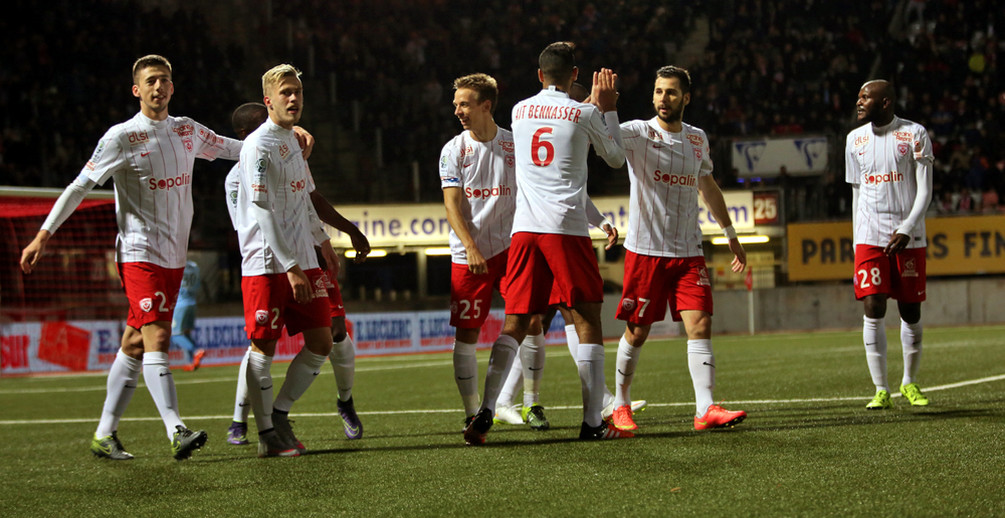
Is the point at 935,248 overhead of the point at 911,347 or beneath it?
overhead

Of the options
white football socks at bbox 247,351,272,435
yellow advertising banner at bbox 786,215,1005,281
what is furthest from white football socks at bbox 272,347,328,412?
yellow advertising banner at bbox 786,215,1005,281

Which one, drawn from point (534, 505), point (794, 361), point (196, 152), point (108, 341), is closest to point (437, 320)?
point (108, 341)

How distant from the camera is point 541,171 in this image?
5.63m

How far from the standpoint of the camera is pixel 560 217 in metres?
5.55

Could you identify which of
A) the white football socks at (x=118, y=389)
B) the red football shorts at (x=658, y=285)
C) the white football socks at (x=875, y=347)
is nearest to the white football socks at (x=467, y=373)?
the red football shorts at (x=658, y=285)

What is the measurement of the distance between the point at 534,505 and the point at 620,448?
1.50 m

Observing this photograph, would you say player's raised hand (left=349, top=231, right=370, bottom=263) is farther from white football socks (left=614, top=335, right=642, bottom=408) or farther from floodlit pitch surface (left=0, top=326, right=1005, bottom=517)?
white football socks (left=614, top=335, right=642, bottom=408)

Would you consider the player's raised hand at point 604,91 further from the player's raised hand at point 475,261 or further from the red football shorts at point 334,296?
the red football shorts at point 334,296

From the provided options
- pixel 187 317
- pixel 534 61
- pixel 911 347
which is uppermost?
pixel 534 61

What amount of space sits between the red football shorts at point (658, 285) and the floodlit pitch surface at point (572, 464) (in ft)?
2.34

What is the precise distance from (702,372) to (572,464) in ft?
5.08

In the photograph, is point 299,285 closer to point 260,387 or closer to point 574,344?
point 260,387

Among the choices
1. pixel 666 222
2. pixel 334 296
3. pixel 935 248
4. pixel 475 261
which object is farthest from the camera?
pixel 935 248

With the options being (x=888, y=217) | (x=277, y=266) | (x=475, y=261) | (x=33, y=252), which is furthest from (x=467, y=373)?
(x=888, y=217)
